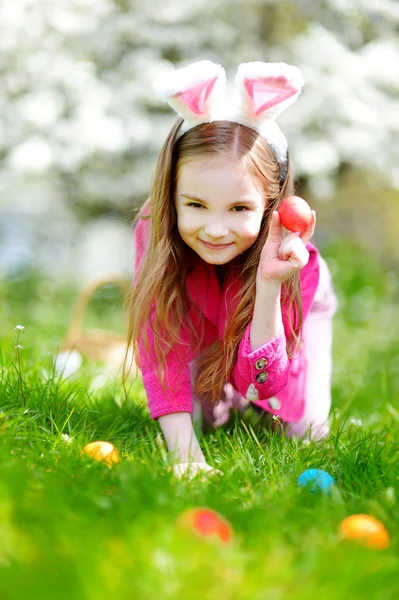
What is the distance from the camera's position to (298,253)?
178cm

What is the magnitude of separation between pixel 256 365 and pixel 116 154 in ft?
10.6

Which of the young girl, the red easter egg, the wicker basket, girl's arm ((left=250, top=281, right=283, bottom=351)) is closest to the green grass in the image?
the young girl

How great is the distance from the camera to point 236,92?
1814 millimetres

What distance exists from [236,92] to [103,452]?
0.87 meters

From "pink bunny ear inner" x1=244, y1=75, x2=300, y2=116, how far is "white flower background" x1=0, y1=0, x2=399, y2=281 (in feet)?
8.68

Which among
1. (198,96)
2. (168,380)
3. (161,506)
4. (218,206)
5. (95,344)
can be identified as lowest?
(95,344)

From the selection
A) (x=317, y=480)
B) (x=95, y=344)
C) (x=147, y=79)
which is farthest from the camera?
(x=147, y=79)

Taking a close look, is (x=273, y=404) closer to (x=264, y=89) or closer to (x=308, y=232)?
(x=308, y=232)

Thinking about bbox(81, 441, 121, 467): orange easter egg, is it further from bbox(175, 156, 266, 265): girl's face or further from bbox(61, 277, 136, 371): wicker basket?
bbox(61, 277, 136, 371): wicker basket

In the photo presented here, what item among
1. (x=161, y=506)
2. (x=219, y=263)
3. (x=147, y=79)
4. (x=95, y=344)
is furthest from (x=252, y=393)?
(x=147, y=79)

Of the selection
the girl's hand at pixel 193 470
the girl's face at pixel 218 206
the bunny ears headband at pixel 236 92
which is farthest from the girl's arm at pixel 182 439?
the bunny ears headband at pixel 236 92

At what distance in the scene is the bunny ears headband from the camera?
174 cm

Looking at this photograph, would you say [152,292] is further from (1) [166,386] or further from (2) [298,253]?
(2) [298,253]

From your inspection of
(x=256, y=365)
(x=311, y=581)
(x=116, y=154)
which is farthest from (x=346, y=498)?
(x=116, y=154)
